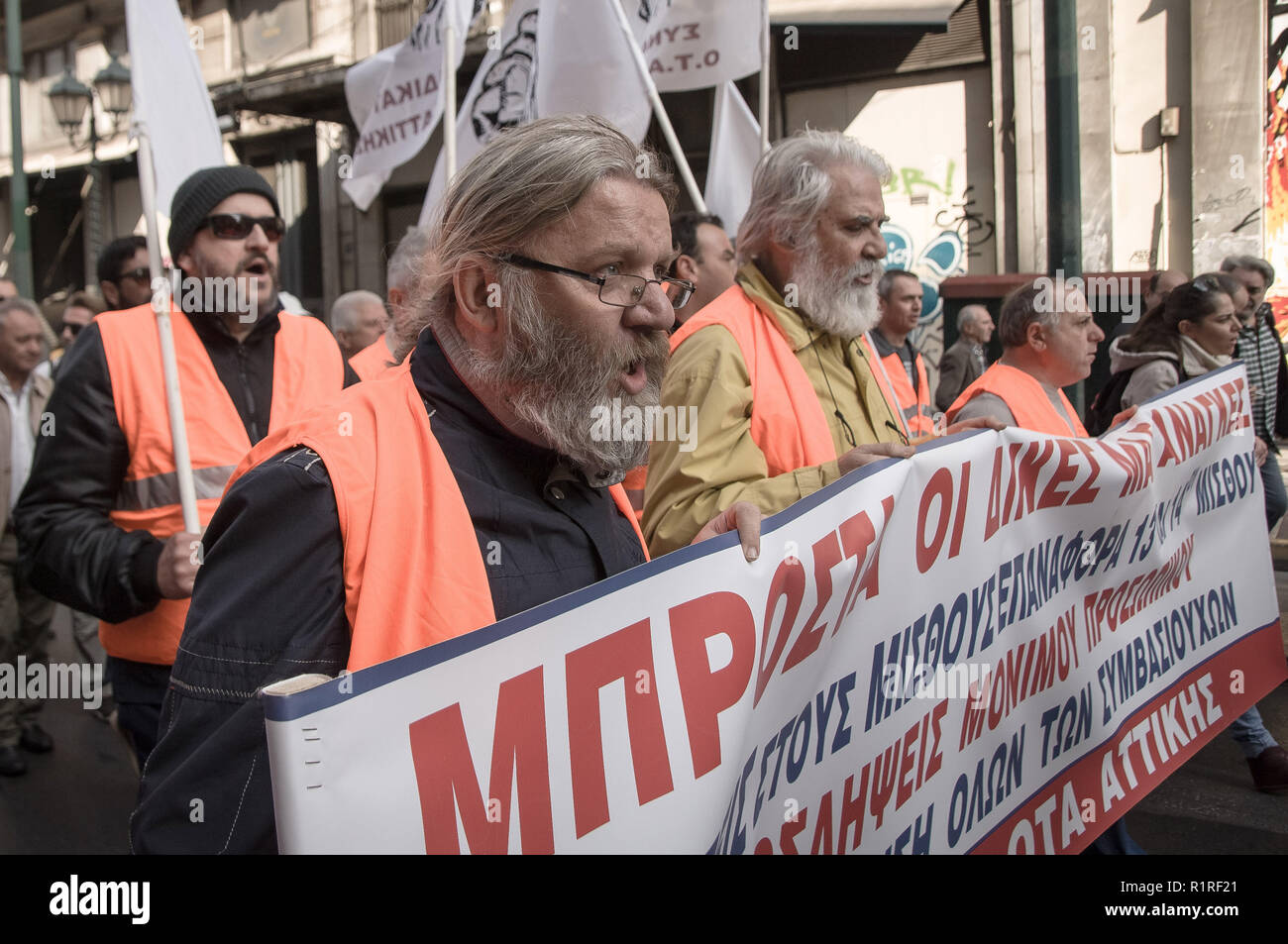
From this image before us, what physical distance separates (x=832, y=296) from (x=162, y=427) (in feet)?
5.51

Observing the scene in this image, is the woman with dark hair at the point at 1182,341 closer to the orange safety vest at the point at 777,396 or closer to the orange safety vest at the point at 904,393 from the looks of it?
the orange safety vest at the point at 904,393

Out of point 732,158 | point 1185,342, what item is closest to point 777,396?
point 1185,342

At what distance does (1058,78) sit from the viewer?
5652 mm

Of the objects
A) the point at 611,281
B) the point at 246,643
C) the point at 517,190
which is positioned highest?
the point at 517,190

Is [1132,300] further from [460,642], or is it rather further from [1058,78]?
[460,642]

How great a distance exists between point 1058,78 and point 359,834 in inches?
219

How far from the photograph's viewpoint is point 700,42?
Result: 20.3ft

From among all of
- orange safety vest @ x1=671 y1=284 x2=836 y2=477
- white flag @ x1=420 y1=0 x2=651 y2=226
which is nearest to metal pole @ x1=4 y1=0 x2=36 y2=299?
white flag @ x1=420 y1=0 x2=651 y2=226

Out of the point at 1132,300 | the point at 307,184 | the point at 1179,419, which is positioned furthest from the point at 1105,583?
the point at 307,184

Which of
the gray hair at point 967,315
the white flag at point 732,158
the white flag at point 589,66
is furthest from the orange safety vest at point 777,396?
the gray hair at point 967,315

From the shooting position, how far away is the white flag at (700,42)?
19.7 ft

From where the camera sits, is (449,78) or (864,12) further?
(864,12)

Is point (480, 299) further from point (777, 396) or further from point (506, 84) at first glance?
point (506, 84)

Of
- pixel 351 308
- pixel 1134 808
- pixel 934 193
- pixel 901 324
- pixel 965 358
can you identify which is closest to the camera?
pixel 1134 808
